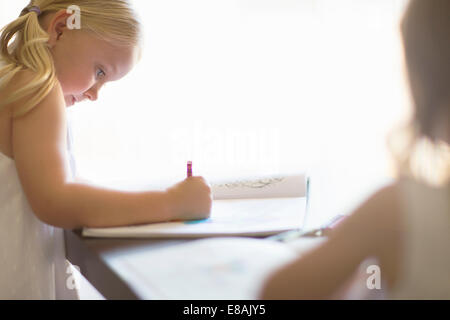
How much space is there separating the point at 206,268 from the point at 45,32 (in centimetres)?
51

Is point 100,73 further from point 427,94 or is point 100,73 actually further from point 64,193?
point 427,94

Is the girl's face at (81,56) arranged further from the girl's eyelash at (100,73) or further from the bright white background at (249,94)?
the bright white background at (249,94)

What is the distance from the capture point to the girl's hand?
2.35ft

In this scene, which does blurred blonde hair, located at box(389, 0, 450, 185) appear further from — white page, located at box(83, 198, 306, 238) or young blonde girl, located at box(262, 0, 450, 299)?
white page, located at box(83, 198, 306, 238)

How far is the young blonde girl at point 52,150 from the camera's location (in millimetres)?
680

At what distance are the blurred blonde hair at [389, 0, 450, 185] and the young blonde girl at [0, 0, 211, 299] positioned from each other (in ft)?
1.01

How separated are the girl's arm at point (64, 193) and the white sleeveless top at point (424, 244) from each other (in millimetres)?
298

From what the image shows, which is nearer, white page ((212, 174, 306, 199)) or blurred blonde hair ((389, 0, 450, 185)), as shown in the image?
blurred blonde hair ((389, 0, 450, 185))

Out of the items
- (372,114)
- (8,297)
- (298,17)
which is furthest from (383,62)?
(8,297)

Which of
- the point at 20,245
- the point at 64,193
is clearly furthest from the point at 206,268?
the point at 20,245

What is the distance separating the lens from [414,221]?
0.50 m

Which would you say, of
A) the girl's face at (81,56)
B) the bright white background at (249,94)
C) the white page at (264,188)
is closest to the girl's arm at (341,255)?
the white page at (264,188)

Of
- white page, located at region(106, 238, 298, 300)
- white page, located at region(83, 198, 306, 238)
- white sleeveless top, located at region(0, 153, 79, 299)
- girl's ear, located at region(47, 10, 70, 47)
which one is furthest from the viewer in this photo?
girl's ear, located at region(47, 10, 70, 47)

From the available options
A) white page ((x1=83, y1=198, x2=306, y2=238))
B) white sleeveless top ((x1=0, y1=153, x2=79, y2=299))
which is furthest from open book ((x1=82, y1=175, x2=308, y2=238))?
white sleeveless top ((x1=0, y1=153, x2=79, y2=299))
